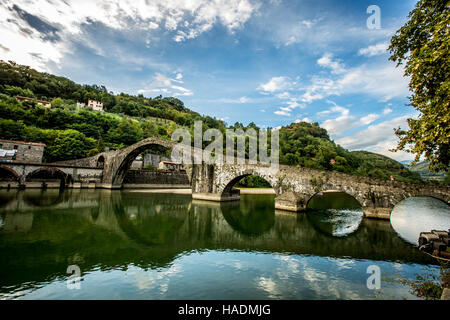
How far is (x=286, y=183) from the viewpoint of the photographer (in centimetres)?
1755

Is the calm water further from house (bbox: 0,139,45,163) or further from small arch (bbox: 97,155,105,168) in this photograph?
small arch (bbox: 97,155,105,168)

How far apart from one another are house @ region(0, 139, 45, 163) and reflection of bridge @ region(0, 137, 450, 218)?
3358mm

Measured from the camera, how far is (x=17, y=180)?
26.7 meters

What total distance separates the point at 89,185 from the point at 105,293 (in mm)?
34391

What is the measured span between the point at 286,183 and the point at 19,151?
3454 cm

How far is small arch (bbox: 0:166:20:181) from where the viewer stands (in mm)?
25781

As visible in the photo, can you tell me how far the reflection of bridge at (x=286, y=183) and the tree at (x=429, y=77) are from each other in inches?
302

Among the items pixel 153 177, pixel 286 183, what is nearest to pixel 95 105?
pixel 153 177

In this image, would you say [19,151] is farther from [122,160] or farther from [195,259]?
[195,259]

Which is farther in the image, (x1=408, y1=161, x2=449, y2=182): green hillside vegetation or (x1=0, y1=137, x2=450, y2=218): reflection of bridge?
(x1=408, y1=161, x2=449, y2=182): green hillside vegetation

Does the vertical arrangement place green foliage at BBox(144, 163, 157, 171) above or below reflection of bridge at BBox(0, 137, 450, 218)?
above

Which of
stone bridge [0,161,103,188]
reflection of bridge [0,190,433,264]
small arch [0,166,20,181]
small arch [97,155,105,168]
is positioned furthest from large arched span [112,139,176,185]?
reflection of bridge [0,190,433,264]

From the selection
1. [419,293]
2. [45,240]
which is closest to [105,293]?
[45,240]
